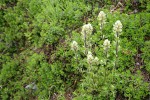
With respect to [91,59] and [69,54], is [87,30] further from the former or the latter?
[69,54]

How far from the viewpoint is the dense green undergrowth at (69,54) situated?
617 cm

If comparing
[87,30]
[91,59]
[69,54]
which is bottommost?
[69,54]

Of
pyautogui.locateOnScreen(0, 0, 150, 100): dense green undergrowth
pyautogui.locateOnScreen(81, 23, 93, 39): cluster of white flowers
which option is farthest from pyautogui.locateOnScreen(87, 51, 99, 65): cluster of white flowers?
pyautogui.locateOnScreen(81, 23, 93, 39): cluster of white flowers

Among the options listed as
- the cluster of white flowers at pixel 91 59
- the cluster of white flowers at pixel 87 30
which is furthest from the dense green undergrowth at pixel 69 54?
the cluster of white flowers at pixel 87 30

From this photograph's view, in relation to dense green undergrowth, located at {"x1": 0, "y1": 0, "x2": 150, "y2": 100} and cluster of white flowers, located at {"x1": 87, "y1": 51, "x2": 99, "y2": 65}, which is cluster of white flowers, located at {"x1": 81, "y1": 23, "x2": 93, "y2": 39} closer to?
cluster of white flowers, located at {"x1": 87, "y1": 51, "x2": 99, "y2": 65}

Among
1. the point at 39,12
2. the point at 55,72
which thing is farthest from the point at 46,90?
the point at 39,12

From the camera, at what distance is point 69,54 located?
733 centimetres

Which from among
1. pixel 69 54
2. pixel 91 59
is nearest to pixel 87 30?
pixel 91 59

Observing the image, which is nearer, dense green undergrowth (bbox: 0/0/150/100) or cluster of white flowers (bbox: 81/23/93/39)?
cluster of white flowers (bbox: 81/23/93/39)

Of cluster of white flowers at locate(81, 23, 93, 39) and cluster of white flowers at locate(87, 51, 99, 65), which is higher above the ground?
cluster of white flowers at locate(81, 23, 93, 39)

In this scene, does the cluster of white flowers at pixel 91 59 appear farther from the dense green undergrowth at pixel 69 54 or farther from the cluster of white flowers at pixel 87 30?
the cluster of white flowers at pixel 87 30

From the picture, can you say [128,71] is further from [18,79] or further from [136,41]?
[18,79]

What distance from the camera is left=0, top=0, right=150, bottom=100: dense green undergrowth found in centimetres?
617

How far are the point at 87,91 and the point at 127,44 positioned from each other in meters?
1.88
